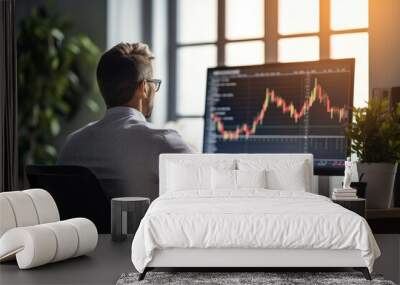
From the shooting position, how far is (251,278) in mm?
3666

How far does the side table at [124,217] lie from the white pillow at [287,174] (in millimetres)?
898

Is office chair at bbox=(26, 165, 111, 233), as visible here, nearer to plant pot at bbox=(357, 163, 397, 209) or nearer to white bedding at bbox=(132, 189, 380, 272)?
white bedding at bbox=(132, 189, 380, 272)

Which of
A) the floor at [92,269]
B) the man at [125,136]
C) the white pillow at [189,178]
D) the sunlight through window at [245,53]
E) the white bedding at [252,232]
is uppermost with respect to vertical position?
the sunlight through window at [245,53]

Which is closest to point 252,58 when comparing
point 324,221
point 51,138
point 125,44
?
point 125,44

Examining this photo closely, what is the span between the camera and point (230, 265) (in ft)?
12.1

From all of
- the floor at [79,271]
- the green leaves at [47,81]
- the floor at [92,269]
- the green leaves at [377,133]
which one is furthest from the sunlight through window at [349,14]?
the floor at [79,271]

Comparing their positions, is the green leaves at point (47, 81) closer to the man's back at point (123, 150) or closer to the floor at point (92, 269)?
the man's back at point (123, 150)

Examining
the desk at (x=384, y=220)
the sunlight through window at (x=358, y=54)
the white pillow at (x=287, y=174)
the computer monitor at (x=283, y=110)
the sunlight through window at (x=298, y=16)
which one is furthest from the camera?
the sunlight through window at (x=298, y=16)

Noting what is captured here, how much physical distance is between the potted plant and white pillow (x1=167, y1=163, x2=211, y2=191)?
1.19m

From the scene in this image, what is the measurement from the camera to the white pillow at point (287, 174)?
16.4 feet

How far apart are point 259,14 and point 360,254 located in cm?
299

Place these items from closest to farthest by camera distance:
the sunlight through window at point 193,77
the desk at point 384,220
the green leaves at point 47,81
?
the desk at point 384,220
the sunlight through window at point 193,77
the green leaves at point 47,81

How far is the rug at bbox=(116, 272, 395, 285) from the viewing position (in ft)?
11.7

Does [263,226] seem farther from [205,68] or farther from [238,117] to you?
[205,68]
